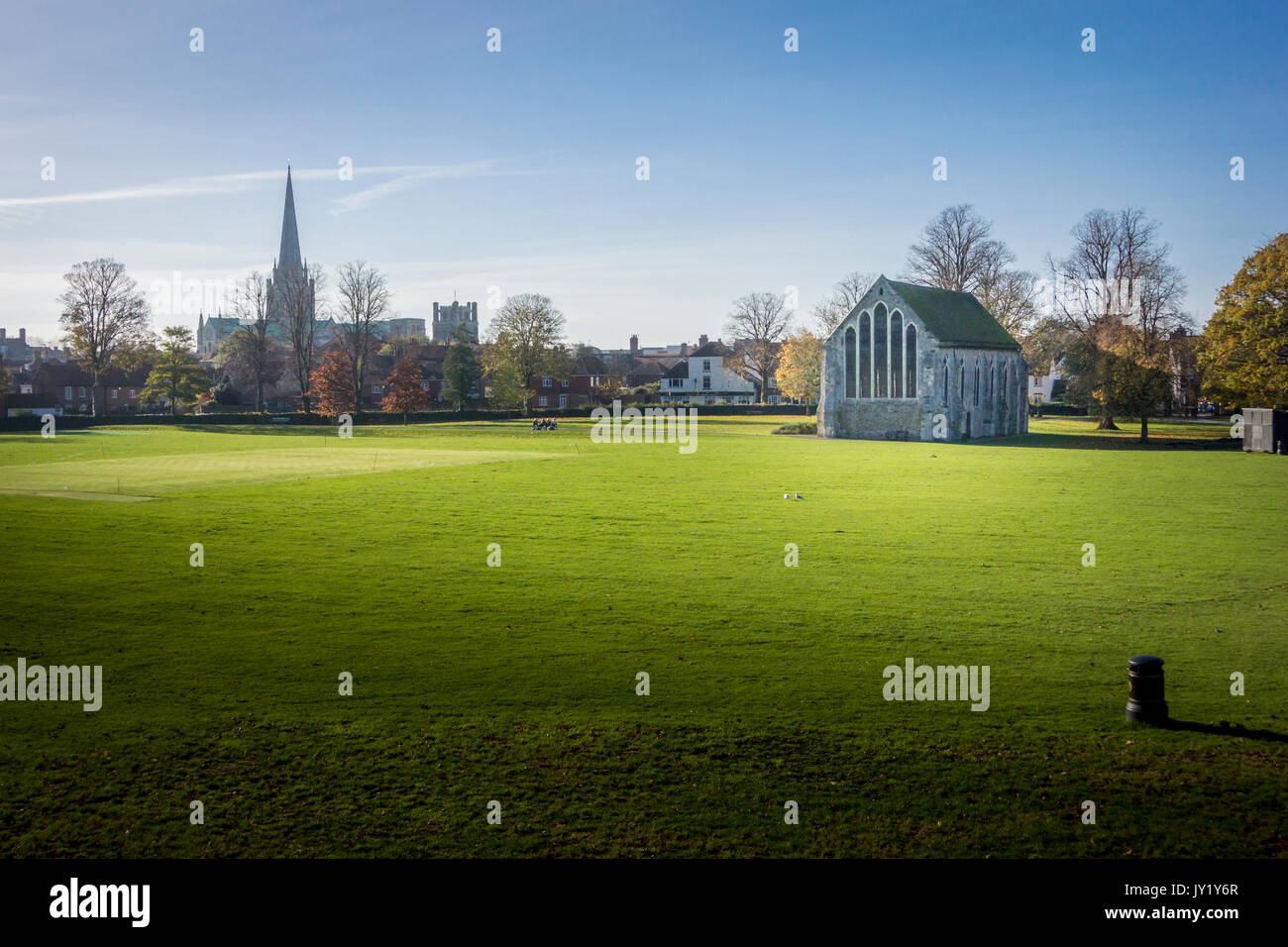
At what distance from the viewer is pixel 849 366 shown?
70875 mm

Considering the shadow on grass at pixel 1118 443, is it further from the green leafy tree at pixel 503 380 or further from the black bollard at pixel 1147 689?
the green leafy tree at pixel 503 380

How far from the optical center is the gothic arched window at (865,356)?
70.2 meters

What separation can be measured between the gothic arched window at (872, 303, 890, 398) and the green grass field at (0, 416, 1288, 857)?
44.8 m

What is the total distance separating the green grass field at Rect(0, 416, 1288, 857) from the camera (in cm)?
752

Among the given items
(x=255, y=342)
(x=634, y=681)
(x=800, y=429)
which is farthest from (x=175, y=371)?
(x=634, y=681)

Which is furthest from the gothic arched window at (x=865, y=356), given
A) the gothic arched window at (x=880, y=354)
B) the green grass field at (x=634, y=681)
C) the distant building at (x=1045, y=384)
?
the distant building at (x=1045, y=384)

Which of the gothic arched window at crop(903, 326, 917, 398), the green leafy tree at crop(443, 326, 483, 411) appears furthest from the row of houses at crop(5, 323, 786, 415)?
the gothic arched window at crop(903, 326, 917, 398)

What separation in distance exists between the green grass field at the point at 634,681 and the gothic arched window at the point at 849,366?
1809 inches

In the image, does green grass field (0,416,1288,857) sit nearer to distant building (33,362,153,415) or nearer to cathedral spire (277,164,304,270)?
distant building (33,362,153,415)

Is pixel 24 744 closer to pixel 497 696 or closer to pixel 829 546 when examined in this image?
pixel 497 696

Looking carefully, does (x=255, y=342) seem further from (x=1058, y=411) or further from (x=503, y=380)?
(x=1058, y=411)

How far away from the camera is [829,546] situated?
19.6 m

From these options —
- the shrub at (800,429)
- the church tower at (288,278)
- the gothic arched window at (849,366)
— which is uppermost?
the church tower at (288,278)
